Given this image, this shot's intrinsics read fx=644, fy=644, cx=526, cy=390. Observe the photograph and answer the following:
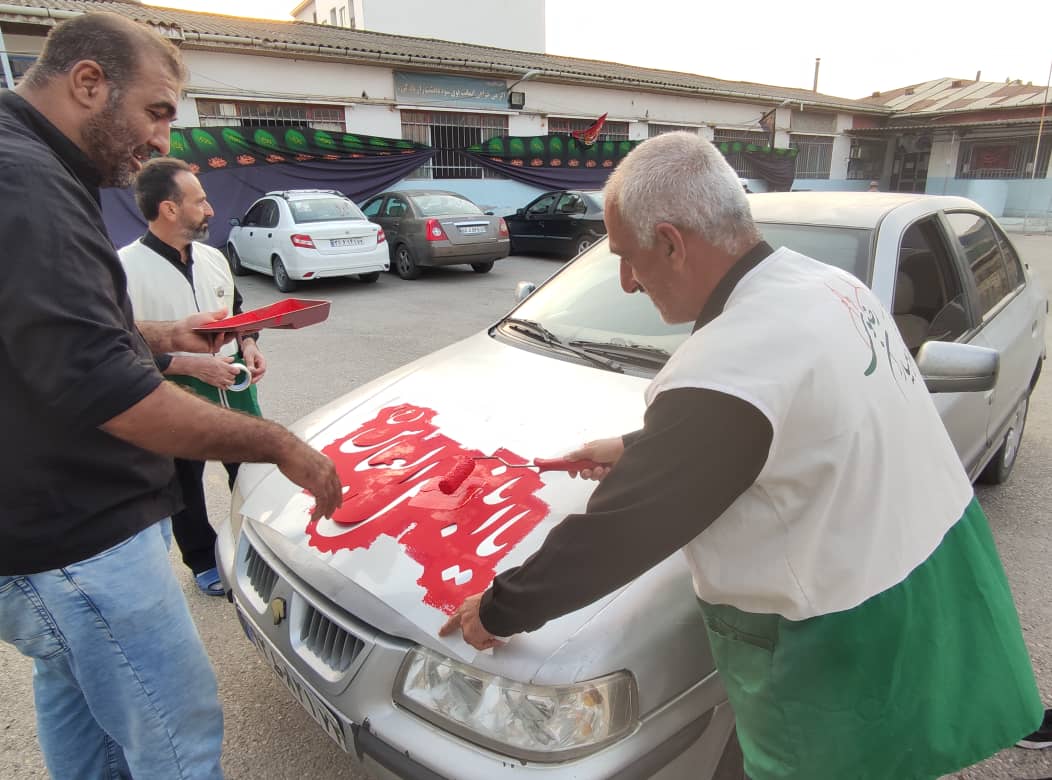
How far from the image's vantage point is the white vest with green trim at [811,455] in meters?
0.99

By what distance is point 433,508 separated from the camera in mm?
1676

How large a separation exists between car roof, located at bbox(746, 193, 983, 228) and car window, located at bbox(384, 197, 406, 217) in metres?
8.78

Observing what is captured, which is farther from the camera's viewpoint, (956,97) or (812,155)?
(956,97)

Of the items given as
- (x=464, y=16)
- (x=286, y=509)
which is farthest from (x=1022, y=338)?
(x=464, y=16)

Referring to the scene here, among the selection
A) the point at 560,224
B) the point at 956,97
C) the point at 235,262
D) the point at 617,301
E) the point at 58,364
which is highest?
the point at 956,97

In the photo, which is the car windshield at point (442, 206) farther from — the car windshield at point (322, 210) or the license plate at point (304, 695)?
the license plate at point (304, 695)

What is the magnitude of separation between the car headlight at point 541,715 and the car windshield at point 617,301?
1245mm

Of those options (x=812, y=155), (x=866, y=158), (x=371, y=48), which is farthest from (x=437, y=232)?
(x=866, y=158)

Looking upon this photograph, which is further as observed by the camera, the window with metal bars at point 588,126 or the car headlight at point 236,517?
the window with metal bars at point 588,126

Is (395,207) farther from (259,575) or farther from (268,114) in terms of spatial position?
(259,575)

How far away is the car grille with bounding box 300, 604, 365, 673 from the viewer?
4.89ft

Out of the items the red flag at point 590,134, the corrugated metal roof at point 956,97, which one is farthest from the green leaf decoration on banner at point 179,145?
the corrugated metal roof at point 956,97

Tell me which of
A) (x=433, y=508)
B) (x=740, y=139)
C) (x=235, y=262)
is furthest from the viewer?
(x=740, y=139)

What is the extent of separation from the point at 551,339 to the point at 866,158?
94.4 ft
